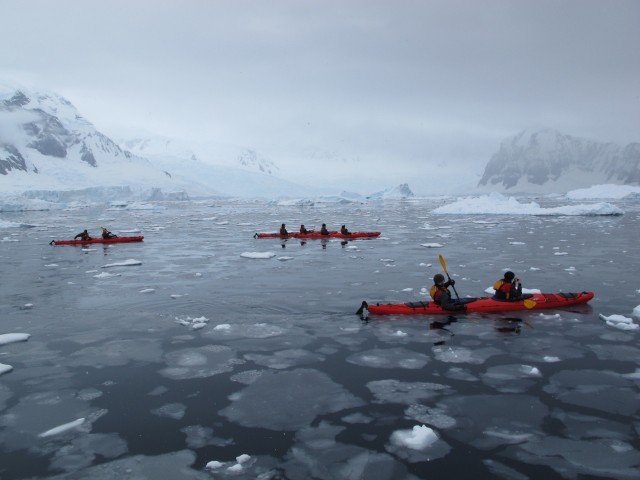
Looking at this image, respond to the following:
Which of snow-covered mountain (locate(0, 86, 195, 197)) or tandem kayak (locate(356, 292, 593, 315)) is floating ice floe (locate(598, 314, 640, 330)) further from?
snow-covered mountain (locate(0, 86, 195, 197))

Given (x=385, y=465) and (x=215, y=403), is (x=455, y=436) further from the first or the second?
(x=215, y=403)

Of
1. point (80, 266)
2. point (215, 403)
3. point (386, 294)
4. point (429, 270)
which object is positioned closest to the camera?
point (215, 403)

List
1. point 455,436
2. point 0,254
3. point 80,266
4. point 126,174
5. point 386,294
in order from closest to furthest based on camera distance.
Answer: point 455,436, point 386,294, point 80,266, point 0,254, point 126,174

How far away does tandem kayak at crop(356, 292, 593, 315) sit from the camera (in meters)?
9.19

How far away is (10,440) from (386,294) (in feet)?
25.0

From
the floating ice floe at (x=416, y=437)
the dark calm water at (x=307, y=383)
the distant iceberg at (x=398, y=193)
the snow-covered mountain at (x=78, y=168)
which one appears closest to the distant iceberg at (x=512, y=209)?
the dark calm water at (x=307, y=383)

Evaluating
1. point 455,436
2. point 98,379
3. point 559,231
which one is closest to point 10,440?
point 98,379

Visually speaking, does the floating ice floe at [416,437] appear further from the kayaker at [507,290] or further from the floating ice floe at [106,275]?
the floating ice floe at [106,275]

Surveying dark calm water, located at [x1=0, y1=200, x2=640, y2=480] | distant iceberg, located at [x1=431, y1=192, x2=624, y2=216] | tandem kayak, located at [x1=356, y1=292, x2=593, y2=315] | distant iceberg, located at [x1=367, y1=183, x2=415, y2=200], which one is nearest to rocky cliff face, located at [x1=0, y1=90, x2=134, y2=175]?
distant iceberg, located at [x1=367, y1=183, x2=415, y2=200]

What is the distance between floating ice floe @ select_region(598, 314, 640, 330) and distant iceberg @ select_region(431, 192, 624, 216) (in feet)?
101

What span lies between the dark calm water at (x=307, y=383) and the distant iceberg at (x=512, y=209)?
27985 mm

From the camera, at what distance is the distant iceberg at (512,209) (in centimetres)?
3763

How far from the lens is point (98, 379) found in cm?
651

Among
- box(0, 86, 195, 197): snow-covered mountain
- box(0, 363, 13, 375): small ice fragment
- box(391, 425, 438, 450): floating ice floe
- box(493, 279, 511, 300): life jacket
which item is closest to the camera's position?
box(391, 425, 438, 450): floating ice floe
